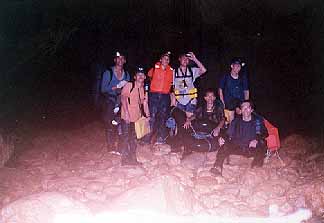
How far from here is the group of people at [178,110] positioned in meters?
7.27

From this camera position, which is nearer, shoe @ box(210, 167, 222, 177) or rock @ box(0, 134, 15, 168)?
shoe @ box(210, 167, 222, 177)

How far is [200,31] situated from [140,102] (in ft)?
15.9

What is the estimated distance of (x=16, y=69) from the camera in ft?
34.6

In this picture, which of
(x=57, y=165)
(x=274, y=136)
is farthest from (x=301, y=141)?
(x=57, y=165)

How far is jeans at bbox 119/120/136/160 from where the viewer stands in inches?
289

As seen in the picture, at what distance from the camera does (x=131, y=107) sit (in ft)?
24.1

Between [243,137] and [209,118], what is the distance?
94 cm

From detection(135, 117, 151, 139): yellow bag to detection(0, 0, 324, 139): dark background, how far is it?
139 inches

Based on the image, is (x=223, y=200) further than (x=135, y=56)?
No

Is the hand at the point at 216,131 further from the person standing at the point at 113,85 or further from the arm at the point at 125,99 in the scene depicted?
the person standing at the point at 113,85

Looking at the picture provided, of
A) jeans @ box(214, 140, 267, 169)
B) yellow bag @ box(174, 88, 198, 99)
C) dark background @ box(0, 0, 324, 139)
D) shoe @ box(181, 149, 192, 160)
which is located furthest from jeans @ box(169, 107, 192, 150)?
dark background @ box(0, 0, 324, 139)

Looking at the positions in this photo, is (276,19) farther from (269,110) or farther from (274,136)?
(274,136)

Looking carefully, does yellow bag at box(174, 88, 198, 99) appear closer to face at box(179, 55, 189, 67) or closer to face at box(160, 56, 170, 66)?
face at box(179, 55, 189, 67)

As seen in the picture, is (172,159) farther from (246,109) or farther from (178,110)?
(246,109)
